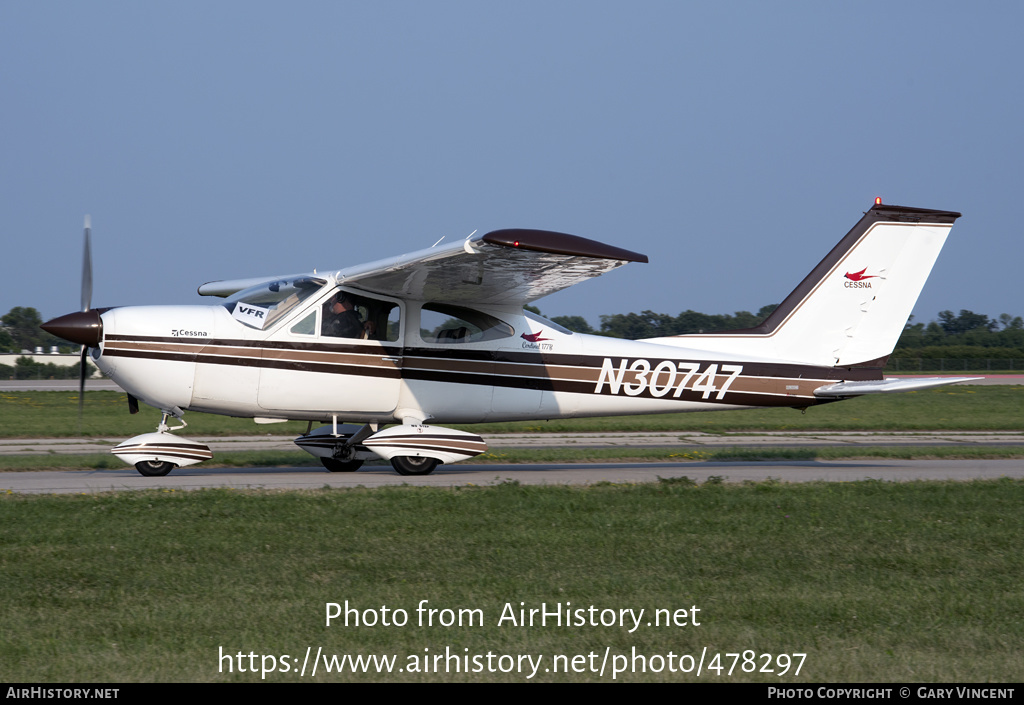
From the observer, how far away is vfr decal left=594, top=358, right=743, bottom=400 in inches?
497

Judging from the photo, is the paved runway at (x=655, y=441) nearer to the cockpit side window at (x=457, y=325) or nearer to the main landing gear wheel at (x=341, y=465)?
the main landing gear wheel at (x=341, y=465)

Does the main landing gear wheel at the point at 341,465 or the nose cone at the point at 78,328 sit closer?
the nose cone at the point at 78,328

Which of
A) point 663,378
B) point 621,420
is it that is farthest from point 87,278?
point 621,420

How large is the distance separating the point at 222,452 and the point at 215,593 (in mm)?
10538

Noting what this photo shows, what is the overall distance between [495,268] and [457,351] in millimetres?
1845

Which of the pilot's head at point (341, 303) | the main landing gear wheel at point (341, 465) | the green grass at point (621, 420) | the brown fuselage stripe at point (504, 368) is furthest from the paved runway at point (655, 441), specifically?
the pilot's head at point (341, 303)

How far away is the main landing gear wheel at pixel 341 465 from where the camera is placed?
41.9 ft

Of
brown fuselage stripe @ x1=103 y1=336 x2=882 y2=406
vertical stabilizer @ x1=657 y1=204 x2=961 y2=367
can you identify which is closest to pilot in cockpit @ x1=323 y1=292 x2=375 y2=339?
brown fuselage stripe @ x1=103 y1=336 x2=882 y2=406

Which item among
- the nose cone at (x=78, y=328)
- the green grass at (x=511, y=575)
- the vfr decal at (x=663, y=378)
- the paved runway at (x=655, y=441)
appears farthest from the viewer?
the paved runway at (x=655, y=441)

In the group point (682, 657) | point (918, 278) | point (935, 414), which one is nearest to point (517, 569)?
point (682, 657)

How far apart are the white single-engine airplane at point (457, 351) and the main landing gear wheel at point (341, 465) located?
44mm

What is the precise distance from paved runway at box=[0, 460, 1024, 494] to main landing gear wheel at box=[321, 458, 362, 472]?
0.17 meters

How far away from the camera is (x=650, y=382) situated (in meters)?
12.7

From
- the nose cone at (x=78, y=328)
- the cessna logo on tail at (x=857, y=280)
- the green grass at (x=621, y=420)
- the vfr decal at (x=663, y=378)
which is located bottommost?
the green grass at (x=621, y=420)
